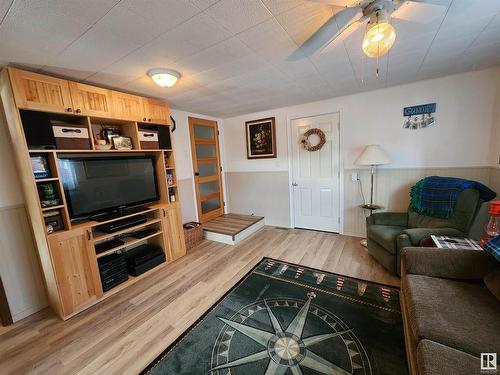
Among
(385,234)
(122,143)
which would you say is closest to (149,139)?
(122,143)

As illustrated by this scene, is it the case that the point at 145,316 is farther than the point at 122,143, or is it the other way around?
the point at 122,143

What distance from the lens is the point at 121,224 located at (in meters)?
2.38

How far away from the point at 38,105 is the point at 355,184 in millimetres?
3882

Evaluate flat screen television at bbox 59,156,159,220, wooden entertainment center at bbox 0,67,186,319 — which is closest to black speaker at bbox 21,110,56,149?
wooden entertainment center at bbox 0,67,186,319

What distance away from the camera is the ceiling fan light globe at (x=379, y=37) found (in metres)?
1.19

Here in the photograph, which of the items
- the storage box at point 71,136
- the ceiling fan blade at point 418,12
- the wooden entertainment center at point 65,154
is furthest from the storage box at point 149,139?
the ceiling fan blade at point 418,12

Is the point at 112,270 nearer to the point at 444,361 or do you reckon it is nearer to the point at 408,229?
the point at 444,361

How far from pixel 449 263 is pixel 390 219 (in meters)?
1.28

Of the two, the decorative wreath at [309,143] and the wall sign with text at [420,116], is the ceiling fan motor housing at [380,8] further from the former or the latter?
the decorative wreath at [309,143]

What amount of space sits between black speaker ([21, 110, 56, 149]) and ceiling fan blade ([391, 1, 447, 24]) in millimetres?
2838

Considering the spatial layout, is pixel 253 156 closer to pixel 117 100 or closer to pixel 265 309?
pixel 117 100

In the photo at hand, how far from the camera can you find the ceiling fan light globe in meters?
1.19

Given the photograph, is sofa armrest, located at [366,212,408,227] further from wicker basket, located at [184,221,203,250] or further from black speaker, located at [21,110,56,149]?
black speaker, located at [21,110,56,149]

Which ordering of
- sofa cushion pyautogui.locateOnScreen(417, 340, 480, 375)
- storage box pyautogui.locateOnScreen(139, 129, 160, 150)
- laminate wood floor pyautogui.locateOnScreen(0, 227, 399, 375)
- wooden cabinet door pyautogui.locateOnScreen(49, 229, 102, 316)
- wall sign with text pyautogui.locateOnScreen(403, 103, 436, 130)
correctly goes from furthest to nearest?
wall sign with text pyautogui.locateOnScreen(403, 103, 436, 130) < storage box pyautogui.locateOnScreen(139, 129, 160, 150) < wooden cabinet door pyautogui.locateOnScreen(49, 229, 102, 316) < laminate wood floor pyautogui.locateOnScreen(0, 227, 399, 375) < sofa cushion pyautogui.locateOnScreen(417, 340, 480, 375)
